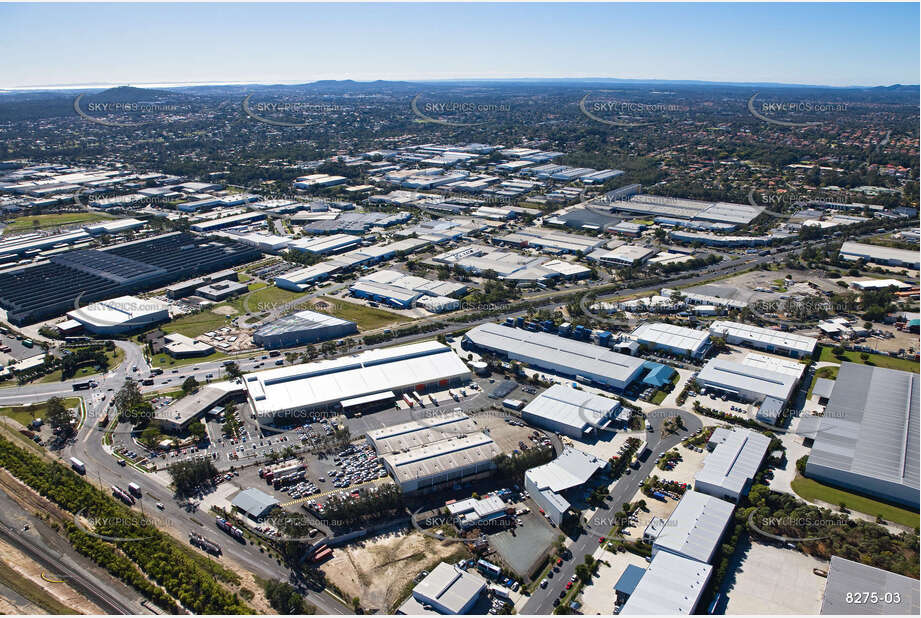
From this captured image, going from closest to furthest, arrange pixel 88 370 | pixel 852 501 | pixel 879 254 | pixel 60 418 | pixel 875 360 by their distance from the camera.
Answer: pixel 852 501 < pixel 60 418 < pixel 88 370 < pixel 875 360 < pixel 879 254

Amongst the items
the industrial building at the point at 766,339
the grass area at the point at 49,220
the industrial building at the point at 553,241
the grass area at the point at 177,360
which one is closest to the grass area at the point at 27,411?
the grass area at the point at 177,360

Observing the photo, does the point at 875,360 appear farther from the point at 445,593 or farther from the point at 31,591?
the point at 31,591

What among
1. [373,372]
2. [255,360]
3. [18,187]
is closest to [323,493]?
[373,372]

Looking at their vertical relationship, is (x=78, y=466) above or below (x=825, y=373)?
below

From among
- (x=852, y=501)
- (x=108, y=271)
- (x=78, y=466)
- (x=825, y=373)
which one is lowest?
(x=852, y=501)

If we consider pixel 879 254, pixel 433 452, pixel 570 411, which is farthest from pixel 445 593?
pixel 879 254

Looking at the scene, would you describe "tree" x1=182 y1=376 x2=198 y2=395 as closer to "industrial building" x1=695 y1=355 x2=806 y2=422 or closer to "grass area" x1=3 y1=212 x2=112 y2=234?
"industrial building" x1=695 y1=355 x2=806 y2=422

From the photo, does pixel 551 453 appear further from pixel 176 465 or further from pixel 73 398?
pixel 73 398
